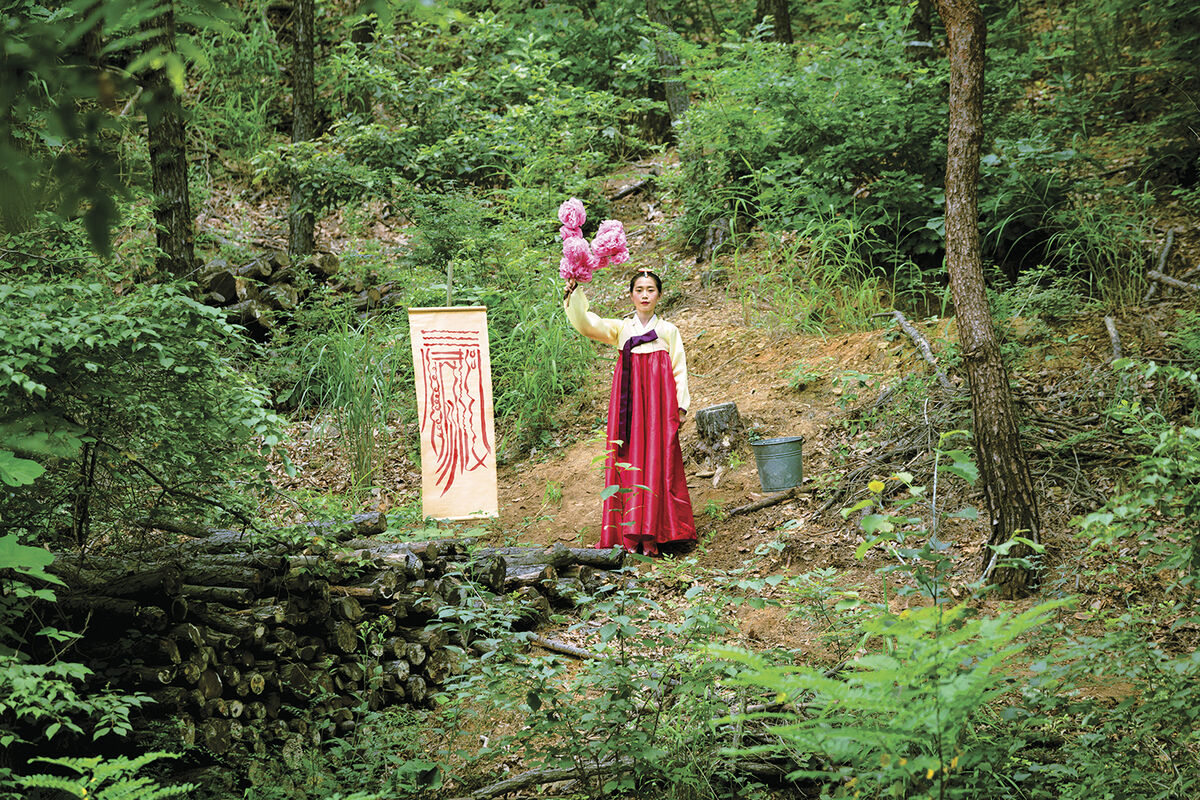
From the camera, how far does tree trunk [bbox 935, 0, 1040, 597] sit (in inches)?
152

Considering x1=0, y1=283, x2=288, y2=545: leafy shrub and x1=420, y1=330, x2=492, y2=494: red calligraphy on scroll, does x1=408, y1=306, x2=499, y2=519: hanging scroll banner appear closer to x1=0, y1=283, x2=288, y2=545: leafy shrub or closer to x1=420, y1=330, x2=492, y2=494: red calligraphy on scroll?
x1=420, y1=330, x2=492, y2=494: red calligraphy on scroll

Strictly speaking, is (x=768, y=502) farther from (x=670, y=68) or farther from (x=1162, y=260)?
(x=670, y=68)

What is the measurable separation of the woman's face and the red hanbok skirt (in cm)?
28

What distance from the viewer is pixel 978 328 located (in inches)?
156

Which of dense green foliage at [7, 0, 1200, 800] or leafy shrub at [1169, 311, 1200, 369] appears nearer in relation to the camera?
dense green foliage at [7, 0, 1200, 800]

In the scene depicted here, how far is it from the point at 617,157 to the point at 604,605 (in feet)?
28.5

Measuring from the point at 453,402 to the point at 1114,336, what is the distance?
151 inches

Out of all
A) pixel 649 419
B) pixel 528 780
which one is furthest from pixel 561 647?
pixel 649 419

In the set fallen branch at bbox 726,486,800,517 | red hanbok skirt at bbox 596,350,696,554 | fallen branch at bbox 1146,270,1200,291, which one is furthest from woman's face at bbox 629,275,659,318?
fallen branch at bbox 1146,270,1200,291

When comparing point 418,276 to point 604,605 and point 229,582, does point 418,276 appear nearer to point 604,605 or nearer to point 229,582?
point 229,582

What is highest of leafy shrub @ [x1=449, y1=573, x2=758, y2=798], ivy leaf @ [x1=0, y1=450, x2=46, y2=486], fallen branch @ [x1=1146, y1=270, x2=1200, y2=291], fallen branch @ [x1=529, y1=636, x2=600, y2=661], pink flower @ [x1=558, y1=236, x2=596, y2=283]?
pink flower @ [x1=558, y1=236, x2=596, y2=283]

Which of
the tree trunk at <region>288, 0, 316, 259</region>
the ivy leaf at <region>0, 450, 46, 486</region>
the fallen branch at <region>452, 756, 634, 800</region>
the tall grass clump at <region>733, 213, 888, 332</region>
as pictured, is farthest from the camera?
the tree trunk at <region>288, 0, 316, 259</region>

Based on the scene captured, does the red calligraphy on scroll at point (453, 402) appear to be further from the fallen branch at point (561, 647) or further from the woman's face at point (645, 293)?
the fallen branch at point (561, 647)

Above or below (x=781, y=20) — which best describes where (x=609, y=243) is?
below
